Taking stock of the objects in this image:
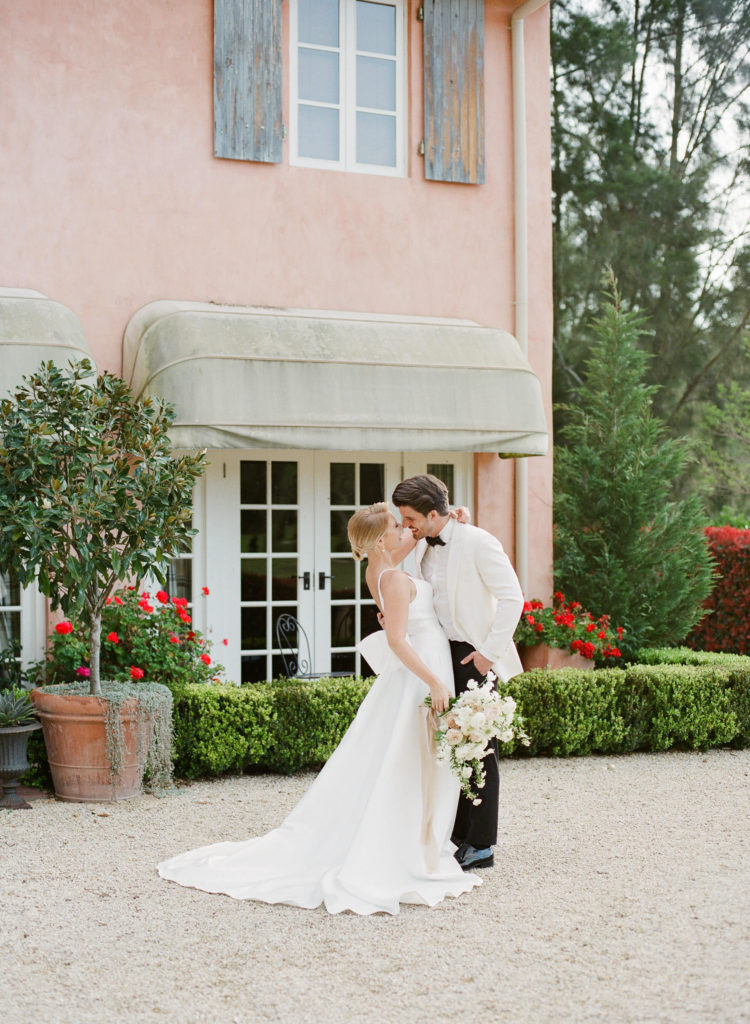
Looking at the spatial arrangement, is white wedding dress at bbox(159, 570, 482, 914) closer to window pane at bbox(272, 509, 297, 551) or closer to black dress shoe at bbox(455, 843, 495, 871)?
black dress shoe at bbox(455, 843, 495, 871)

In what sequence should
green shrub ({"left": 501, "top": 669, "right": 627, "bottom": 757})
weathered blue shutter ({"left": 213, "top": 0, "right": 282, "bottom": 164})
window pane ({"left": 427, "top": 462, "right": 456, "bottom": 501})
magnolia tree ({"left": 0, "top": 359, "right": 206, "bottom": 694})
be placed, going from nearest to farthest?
magnolia tree ({"left": 0, "top": 359, "right": 206, "bottom": 694}), green shrub ({"left": 501, "top": 669, "right": 627, "bottom": 757}), weathered blue shutter ({"left": 213, "top": 0, "right": 282, "bottom": 164}), window pane ({"left": 427, "top": 462, "right": 456, "bottom": 501})

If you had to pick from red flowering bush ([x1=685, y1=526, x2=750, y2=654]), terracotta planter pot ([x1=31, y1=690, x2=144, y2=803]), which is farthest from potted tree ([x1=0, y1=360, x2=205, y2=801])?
red flowering bush ([x1=685, y1=526, x2=750, y2=654])

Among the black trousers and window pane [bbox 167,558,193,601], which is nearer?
the black trousers

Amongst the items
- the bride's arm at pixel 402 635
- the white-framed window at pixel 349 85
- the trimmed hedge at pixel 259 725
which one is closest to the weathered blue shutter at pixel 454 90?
the white-framed window at pixel 349 85

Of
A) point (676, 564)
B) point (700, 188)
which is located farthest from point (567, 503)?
point (700, 188)

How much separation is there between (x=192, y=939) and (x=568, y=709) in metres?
4.89

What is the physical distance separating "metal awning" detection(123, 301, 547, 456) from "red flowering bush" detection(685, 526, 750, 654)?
186 inches

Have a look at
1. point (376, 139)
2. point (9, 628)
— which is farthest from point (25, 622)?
point (376, 139)

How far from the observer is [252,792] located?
819 cm

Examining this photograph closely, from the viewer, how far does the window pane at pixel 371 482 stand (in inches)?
427

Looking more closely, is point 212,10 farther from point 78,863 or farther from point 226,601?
point 78,863

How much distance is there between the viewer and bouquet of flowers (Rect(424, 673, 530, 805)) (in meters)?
5.77

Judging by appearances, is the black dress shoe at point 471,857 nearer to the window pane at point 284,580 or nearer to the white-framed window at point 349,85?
the window pane at point 284,580

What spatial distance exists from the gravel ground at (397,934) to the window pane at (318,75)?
22.2 ft
